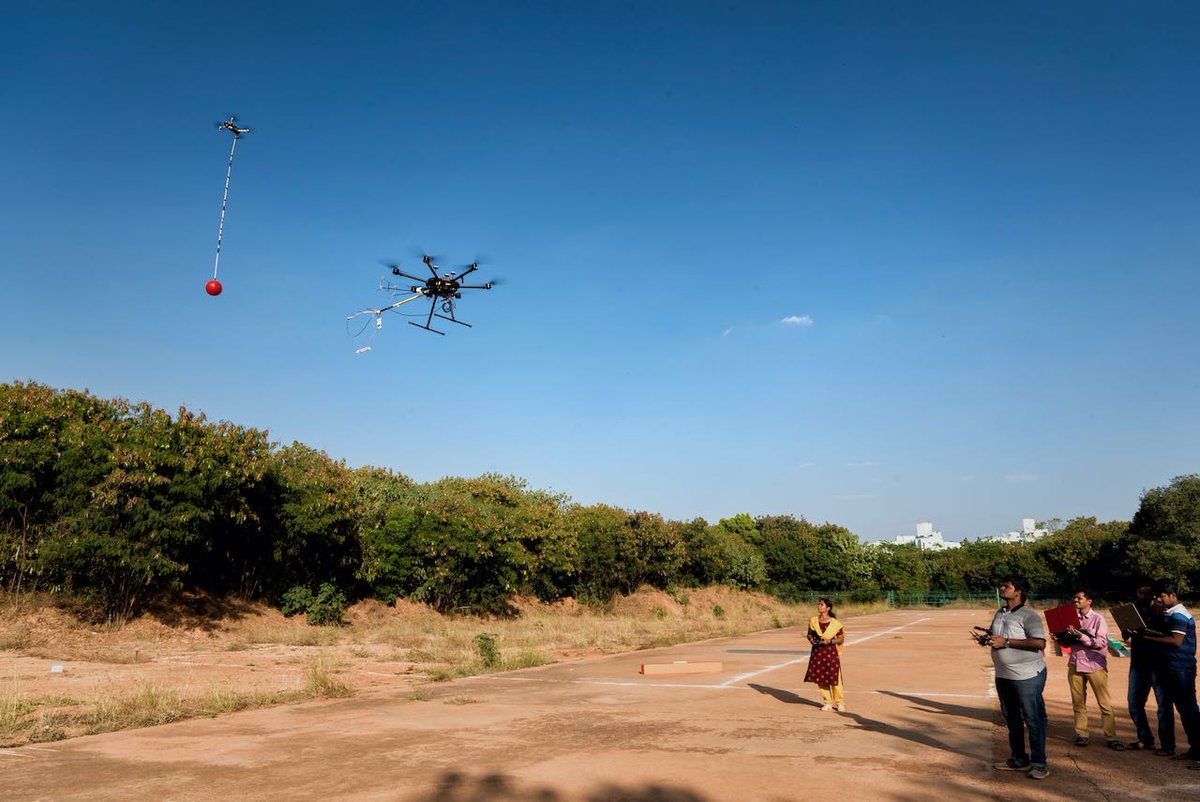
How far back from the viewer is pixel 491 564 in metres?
34.2

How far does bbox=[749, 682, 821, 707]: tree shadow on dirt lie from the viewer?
1227 cm

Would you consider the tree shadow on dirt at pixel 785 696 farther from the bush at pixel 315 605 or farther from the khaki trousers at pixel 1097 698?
the bush at pixel 315 605

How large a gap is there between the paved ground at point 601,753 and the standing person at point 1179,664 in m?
0.45

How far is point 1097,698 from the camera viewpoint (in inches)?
342

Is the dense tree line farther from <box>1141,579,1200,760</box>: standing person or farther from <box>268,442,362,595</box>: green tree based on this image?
<box>1141,579,1200,760</box>: standing person

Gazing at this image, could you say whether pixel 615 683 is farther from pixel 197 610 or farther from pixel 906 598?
pixel 906 598

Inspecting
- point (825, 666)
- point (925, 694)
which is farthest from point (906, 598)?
point (825, 666)

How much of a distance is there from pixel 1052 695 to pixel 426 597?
25449 mm

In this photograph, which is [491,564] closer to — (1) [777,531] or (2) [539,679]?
(2) [539,679]

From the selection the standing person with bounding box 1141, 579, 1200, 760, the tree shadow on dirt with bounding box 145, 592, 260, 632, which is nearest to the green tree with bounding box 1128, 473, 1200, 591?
the standing person with bounding box 1141, 579, 1200, 760

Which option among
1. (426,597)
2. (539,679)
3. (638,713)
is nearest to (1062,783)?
(638,713)

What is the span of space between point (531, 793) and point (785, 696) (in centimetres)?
739

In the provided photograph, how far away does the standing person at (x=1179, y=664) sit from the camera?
755 cm

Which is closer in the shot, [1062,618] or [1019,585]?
[1019,585]
